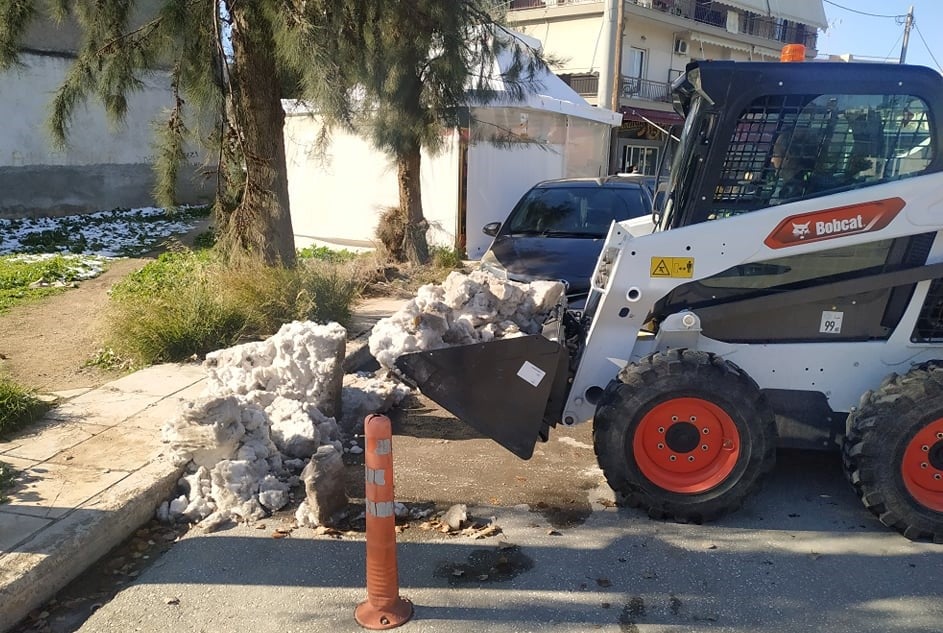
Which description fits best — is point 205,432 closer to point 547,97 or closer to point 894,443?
point 894,443

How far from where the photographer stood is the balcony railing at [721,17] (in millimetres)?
35469

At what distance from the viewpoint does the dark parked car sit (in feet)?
24.2

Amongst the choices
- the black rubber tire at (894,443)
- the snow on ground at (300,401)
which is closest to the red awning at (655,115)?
the snow on ground at (300,401)

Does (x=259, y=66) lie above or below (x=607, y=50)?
below

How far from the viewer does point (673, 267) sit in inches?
152

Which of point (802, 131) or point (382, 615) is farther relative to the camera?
point (802, 131)

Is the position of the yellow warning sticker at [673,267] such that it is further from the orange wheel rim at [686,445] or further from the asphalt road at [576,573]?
the asphalt road at [576,573]

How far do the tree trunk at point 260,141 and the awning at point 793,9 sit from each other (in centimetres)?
3451

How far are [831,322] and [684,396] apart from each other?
3.41ft

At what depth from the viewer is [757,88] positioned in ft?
12.3

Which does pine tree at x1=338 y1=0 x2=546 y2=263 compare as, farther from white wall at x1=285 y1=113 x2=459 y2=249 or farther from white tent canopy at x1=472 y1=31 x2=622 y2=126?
white wall at x1=285 y1=113 x2=459 y2=249

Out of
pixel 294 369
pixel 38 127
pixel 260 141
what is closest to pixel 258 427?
pixel 294 369

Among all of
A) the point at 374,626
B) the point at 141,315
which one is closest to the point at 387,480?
the point at 374,626

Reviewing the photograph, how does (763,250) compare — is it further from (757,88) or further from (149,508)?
(149,508)
